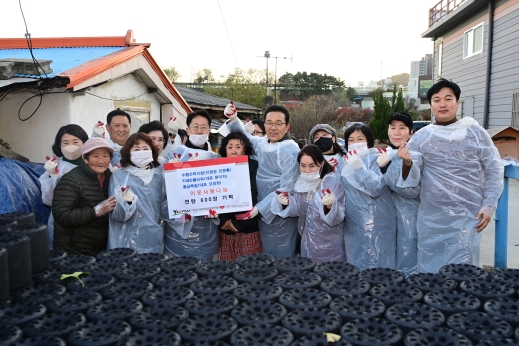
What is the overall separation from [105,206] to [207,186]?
32.6 inches

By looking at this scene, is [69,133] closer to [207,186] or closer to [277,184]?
[207,186]

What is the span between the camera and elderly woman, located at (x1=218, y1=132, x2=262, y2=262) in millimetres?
3768

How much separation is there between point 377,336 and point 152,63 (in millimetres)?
7884

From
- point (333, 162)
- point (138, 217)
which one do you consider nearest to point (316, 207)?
point (333, 162)

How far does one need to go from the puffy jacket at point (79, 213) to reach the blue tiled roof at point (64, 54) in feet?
11.7

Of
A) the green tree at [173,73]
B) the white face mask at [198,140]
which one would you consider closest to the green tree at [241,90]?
the green tree at [173,73]

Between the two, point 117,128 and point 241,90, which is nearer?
point 117,128

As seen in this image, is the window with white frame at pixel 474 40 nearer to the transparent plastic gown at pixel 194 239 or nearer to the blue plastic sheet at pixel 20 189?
the transparent plastic gown at pixel 194 239

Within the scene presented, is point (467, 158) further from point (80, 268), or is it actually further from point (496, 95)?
point (496, 95)

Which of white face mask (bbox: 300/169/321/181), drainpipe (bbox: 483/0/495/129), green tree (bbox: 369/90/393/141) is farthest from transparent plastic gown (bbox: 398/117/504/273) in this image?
green tree (bbox: 369/90/393/141)

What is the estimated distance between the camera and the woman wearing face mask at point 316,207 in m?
3.45

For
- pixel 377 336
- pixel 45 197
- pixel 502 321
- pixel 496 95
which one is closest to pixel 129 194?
pixel 45 197

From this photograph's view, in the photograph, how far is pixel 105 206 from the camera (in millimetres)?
3234

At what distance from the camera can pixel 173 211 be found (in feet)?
11.3
